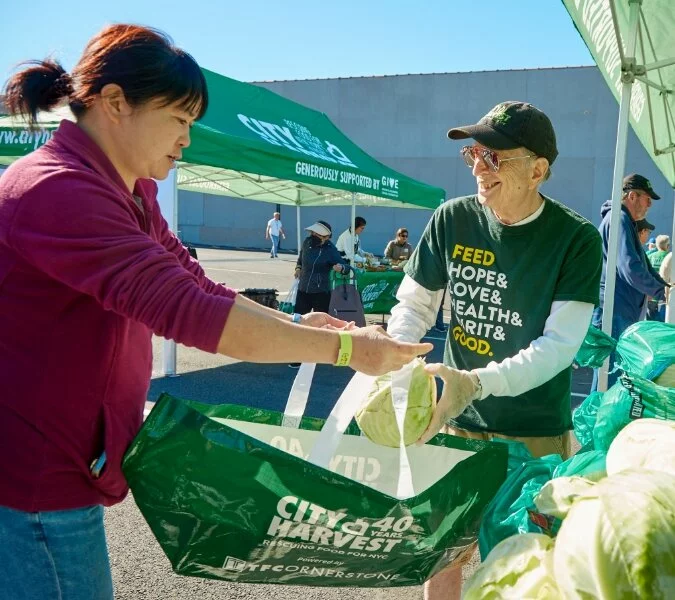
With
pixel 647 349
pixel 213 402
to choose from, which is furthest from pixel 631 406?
pixel 213 402

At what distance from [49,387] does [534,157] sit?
5.33 ft

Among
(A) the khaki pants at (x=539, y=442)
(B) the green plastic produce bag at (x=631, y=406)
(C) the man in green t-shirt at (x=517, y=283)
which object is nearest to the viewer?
(B) the green plastic produce bag at (x=631, y=406)

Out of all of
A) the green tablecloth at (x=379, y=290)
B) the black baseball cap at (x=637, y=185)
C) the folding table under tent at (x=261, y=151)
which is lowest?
the green tablecloth at (x=379, y=290)

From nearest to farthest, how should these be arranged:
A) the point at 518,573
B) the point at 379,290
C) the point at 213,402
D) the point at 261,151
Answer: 1. the point at 518,573
2. the point at 213,402
3. the point at 261,151
4. the point at 379,290

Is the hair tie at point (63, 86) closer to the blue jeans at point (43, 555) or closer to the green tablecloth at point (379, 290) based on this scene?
the blue jeans at point (43, 555)

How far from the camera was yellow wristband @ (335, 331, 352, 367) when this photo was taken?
1466 mm

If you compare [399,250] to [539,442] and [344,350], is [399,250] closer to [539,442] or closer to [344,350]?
[539,442]

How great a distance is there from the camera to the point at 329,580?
1645 millimetres

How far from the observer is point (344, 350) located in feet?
4.81

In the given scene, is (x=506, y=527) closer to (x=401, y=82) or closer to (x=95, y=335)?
(x=95, y=335)

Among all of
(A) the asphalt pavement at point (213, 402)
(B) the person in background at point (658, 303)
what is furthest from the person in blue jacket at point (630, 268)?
(B) the person in background at point (658, 303)

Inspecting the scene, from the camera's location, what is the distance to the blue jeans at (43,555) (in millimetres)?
1412

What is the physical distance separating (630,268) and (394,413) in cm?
416

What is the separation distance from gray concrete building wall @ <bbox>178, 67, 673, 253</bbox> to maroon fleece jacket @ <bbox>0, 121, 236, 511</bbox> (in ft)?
84.5
